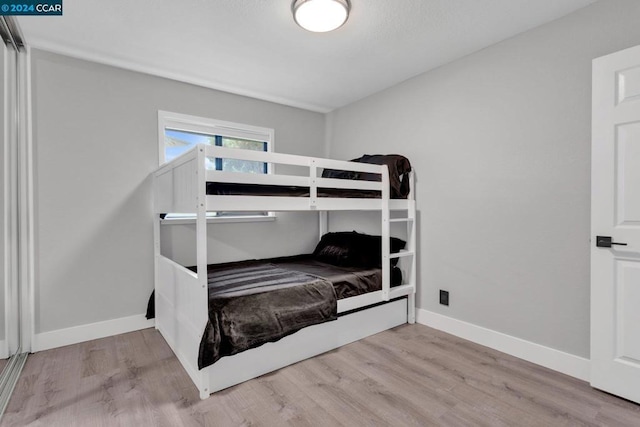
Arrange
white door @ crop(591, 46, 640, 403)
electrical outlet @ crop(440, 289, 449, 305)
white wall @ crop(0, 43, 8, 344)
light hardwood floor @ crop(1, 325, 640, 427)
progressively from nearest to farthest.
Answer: light hardwood floor @ crop(1, 325, 640, 427), white door @ crop(591, 46, 640, 403), white wall @ crop(0, 43, 8, 344), electrical outlet @ crop(440, 289, 449, 305)

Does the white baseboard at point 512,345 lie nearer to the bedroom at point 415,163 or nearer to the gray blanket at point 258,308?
the bedroom at point 415,163

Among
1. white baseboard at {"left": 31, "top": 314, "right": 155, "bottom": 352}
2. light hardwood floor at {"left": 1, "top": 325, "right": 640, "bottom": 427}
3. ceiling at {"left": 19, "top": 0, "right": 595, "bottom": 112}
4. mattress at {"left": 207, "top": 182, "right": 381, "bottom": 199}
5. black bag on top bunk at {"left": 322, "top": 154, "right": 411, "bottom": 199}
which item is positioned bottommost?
light hardwood floor at {"left": 1, "top": 325, "right": 640, "bottom": 427}

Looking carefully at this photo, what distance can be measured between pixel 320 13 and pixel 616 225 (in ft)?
6.89

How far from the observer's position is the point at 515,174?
2287mm

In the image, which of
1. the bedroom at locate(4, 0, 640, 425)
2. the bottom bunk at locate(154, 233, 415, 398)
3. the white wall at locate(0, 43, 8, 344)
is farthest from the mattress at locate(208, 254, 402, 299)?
the white wall at locate(0, 43, 8, 344)

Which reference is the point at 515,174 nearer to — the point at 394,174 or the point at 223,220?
the point at 394,174

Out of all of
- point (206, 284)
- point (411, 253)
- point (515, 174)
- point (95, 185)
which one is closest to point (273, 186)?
point (206, 284)

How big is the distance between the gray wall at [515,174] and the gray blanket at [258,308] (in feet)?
3.87

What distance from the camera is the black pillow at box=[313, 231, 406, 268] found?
2.88 m

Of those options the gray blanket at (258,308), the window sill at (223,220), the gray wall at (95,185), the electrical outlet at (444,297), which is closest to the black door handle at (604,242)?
the electrical outlet at (444,297)

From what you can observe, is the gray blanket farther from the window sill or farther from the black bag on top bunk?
the black bag on top bunk

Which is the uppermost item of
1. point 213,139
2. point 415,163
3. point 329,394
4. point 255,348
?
point 213,139

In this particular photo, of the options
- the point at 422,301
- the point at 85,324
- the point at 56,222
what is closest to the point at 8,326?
the point at 85,324

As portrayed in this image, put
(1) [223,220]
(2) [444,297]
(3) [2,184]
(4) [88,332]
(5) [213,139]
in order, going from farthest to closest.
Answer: (5) [213,139] → (1) [223,220] → (2) [444,297] → (4) [88,332] → (3) [2,184]
